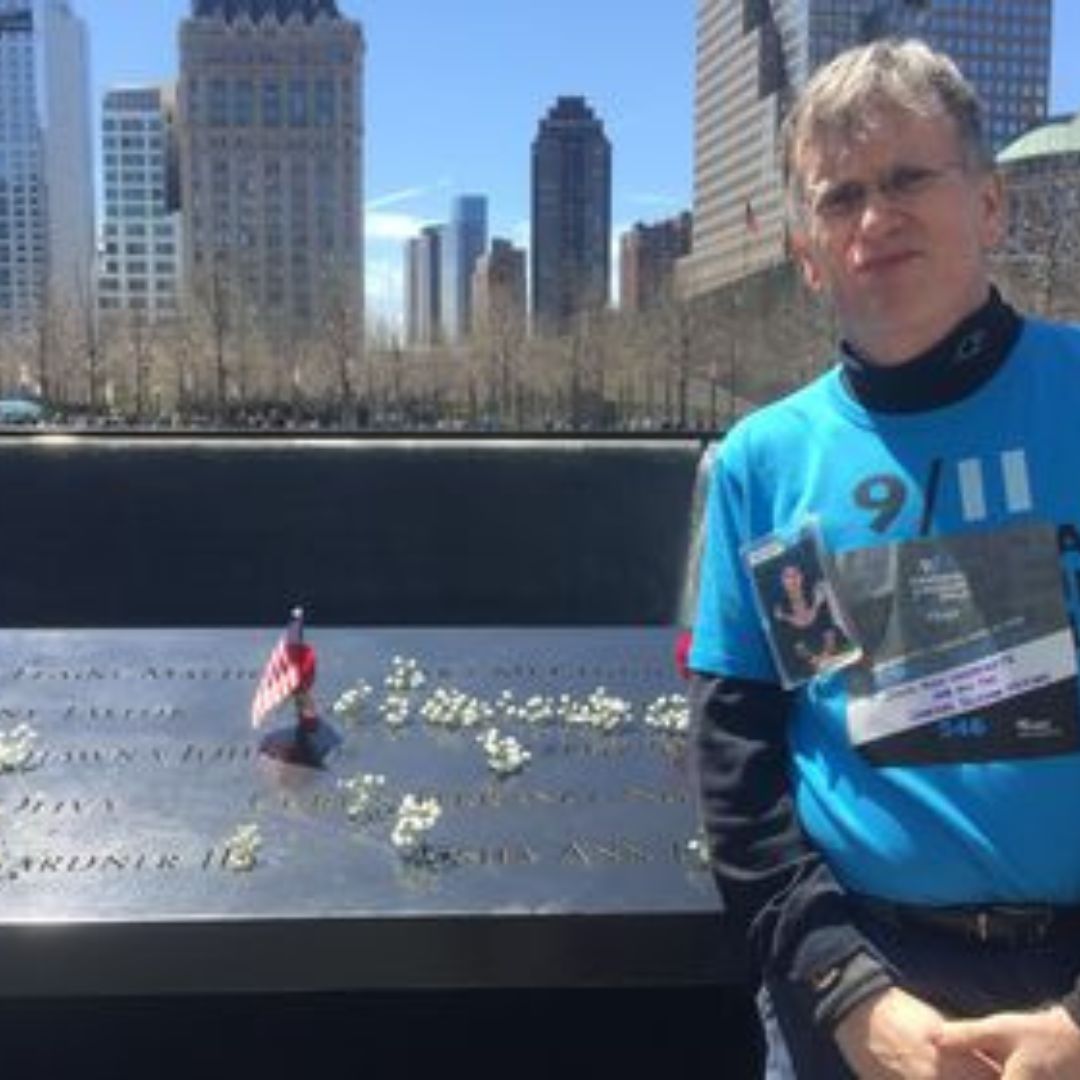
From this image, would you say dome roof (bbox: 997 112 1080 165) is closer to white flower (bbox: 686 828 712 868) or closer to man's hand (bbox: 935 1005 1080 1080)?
white flower (bbox: 686 828 712 868)

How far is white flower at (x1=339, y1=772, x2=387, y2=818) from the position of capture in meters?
3.30

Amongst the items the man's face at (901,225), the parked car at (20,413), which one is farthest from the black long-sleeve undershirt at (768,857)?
the parked car at (20,413)

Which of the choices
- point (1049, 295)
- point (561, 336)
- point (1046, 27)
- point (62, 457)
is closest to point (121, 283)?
point (561, 336)

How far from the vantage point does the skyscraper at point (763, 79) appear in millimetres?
64750

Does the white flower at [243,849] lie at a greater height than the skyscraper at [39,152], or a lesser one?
lesser

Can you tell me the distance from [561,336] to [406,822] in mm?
68809

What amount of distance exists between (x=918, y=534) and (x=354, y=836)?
1617 mm

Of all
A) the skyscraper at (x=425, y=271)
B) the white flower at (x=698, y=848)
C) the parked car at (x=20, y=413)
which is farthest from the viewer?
the skyscraper at (x=425, y=271)

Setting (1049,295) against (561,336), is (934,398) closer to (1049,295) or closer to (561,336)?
(1049,295)

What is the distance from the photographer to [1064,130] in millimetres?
60750

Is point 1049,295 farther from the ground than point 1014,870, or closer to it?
farther from the ground

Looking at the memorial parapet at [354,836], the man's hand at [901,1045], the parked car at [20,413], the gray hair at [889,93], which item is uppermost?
the gray hair at [889,93]

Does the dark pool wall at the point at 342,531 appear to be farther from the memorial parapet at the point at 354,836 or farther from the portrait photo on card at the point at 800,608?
the portrait photo on card at the point at 800,608

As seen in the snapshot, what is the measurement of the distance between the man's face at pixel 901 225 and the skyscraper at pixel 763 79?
5084 centimetres
